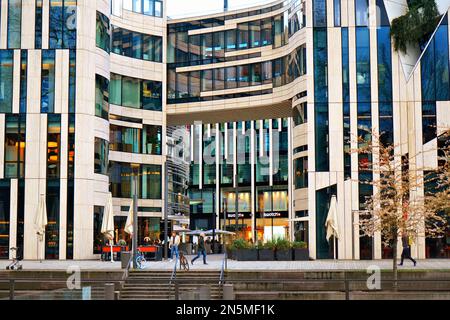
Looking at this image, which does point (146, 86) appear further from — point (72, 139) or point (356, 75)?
point (356, 75)

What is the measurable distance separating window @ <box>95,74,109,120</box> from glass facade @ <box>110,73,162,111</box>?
8.93 metres

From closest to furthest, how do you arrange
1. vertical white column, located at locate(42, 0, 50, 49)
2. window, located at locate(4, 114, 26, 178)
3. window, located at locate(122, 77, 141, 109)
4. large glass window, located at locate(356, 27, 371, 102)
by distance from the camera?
1. large glass window, located at locate(356, 27, 371, 102)
2. window, located at locate(4, 114, 26, 178)
3. vertical white column, located at locate(42, 0, 50, 49)
4. window, located at locate(122, 77, 141, 109)

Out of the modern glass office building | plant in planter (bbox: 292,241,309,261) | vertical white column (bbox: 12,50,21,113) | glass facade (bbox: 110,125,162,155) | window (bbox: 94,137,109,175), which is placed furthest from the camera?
glass facade (bbox: 110,125,162,155)

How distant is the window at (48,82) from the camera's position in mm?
47031

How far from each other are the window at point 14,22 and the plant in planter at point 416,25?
885 inches

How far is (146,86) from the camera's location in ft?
201

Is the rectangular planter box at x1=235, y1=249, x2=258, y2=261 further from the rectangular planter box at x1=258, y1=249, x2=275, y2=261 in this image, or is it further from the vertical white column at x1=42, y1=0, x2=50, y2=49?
the vertical white column at x1=42, y1=0, x2=50, y2=49

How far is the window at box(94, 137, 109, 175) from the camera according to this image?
1907 inches

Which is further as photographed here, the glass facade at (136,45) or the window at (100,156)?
the glass facade at (136,45)

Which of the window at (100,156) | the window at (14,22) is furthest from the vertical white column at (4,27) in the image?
the window at (100,156)

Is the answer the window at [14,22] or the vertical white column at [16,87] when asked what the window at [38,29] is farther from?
the vertical white column at [16,87]

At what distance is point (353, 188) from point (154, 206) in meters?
21.3

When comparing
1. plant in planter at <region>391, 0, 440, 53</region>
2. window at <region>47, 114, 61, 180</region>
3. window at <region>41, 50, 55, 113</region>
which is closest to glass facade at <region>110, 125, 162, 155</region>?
window at <region>47, 114, 61, 180</region>

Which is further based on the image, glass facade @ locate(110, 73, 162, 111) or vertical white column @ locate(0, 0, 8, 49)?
glass facade @ locate(110, 73, 162, 111)
